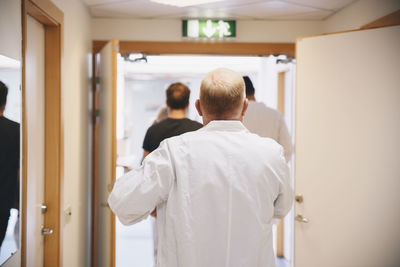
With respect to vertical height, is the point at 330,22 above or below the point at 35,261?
above

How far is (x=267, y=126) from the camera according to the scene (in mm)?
2990

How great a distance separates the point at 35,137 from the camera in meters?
1.96

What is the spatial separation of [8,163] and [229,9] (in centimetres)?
187

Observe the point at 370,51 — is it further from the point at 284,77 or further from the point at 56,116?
the point at 284,77

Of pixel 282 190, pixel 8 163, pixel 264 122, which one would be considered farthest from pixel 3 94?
pixel 264 122

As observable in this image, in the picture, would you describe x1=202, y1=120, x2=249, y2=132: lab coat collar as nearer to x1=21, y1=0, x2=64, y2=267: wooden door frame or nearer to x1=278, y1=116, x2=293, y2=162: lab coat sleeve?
x1=21, y1=0, x2=64, y2=267: wooden door frame

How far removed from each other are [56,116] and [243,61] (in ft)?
14.6

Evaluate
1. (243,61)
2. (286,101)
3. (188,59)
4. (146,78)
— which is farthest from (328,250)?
(146,78)

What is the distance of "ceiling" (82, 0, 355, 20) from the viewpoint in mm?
2561

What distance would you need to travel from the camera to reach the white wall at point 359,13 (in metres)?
2.20

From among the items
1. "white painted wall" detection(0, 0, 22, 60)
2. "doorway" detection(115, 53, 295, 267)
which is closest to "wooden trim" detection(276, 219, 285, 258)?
"doorway" detection(115, 53, 295, 267)

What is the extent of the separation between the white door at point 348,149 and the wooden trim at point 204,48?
27.4 inches

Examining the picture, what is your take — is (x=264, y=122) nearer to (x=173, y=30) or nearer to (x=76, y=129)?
(x=173, y=30)

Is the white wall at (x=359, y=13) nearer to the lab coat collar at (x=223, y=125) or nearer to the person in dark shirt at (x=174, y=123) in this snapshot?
the person in dark shirt at (x=174, y=123)
